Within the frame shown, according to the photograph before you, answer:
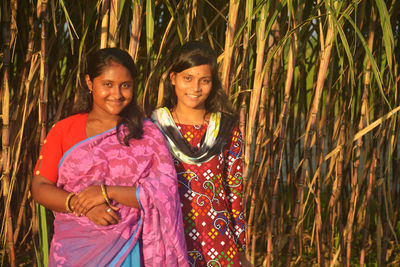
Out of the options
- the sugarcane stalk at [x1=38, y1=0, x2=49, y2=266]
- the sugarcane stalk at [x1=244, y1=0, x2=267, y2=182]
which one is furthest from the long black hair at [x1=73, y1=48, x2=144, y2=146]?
the sugarcane stalk at [x1=244, y1=0, x2=267, y2=182]

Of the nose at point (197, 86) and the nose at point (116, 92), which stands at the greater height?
the nose at point (197, 86)

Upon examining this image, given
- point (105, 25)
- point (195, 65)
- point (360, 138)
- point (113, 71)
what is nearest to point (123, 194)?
point (113, 71)

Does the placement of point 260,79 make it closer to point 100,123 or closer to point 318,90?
point 318,90

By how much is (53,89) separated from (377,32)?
1.35m

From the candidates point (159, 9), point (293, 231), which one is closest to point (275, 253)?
point (293, 231)

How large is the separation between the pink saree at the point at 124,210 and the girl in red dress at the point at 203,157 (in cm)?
11

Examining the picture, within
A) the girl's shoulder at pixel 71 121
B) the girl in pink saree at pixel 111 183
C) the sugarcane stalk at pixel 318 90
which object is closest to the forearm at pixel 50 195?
the girl in pink saree at pixel 111 183

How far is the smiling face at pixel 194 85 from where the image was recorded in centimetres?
111

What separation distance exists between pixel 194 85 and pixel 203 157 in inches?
6.4

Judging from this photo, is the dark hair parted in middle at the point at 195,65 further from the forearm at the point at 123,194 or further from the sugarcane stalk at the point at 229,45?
the forearm at the point at 123,194

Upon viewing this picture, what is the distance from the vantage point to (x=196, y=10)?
144 centimetres

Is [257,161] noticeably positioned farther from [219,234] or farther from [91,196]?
[91,196]

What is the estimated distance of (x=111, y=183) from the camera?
962 mm

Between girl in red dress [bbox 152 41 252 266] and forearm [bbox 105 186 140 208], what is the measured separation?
0.60 feet
